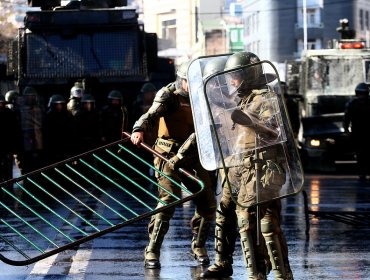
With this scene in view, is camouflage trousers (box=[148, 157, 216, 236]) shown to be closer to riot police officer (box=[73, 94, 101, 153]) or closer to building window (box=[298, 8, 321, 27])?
riot police officer (box=[73, 94, 101, 153])

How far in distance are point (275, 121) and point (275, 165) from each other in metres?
0.32

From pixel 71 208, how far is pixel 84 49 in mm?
6472

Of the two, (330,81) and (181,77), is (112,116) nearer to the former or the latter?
(330,81)

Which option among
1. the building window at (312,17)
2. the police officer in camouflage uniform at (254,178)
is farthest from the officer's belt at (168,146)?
the building window at (312,17)

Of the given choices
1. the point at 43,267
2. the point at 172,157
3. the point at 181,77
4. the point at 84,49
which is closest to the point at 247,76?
the point at 181,77

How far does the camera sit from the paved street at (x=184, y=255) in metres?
10.4

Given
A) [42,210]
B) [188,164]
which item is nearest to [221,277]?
[188,164]

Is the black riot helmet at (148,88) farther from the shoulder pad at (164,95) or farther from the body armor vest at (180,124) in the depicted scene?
the shoulder pad at (164,95)

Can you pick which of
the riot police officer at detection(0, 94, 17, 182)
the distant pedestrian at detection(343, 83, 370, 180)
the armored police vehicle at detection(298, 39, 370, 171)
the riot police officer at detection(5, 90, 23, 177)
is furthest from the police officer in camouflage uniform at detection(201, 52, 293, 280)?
the armored police vehicle at detection(298, 39, 370, 171)

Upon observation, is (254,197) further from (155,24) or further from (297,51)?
(155,24)

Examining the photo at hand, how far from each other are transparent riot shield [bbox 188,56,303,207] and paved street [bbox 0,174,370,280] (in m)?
1.39

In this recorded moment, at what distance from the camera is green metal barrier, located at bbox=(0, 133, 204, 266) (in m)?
9.54

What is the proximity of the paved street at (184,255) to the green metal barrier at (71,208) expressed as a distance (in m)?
0.20

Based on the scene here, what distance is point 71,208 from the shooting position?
1656cm
